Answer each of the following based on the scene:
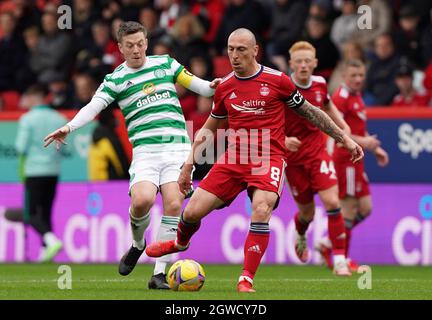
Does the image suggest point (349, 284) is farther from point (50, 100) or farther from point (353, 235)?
point (50, 100)

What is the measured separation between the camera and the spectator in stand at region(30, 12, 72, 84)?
883 inches

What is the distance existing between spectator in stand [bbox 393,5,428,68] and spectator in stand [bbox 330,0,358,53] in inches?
28.4

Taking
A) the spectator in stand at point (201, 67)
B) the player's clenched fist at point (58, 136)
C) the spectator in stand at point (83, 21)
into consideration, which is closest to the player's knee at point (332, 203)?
the player's clenched fist at point (58, 136)

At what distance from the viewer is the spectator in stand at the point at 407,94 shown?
60.1 ft

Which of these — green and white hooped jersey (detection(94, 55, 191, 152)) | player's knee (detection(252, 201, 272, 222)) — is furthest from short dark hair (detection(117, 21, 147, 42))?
player's knee (detection(252, 201, 272, 222))

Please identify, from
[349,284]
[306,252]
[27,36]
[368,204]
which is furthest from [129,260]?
[27,36]

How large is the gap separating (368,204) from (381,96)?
3586 millimetres

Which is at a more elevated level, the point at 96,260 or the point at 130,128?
the point at 130,128

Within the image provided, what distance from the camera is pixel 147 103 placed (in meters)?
11.9

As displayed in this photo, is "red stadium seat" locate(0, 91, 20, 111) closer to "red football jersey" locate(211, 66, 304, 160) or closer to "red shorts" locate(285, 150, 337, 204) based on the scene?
"red shorts" locate(285, 150, 337, 204)

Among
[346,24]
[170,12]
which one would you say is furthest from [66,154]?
[346,24]

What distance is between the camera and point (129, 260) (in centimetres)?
1213

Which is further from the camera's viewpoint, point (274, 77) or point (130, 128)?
point (130, 128)
